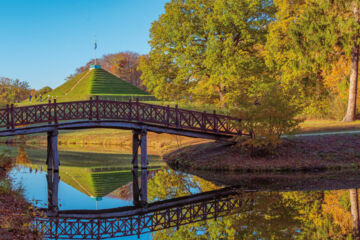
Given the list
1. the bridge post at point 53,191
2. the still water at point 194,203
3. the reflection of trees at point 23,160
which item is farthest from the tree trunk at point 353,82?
the reflection of trees at point 23,160

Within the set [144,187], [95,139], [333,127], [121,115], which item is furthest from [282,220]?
[95,139]

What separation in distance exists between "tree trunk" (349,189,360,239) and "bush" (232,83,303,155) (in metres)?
7.40

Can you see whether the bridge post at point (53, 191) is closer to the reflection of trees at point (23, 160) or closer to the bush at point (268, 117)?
the reflection of trees at point (23, 160)

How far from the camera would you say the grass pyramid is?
72.3 meters

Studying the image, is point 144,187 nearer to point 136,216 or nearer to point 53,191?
point 53,191

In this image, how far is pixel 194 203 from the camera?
16.2 m

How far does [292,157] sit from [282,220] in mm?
12286

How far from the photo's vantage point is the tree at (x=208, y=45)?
37656mm

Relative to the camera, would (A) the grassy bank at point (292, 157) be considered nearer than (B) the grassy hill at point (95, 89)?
Yes

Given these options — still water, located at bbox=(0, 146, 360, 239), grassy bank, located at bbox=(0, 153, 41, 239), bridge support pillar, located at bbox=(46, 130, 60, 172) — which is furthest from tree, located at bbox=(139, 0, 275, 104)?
grassy bank, located at bbox=(0, 153, 41, 239)

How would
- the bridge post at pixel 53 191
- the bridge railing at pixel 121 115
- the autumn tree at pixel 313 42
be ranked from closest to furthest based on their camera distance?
the bridge post at pixel 53 191
the bridge railing at pixel 121 115
the autumn tree at pixel 313 42

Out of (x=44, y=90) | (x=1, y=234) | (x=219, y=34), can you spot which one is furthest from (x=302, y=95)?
(x=44, y=90)

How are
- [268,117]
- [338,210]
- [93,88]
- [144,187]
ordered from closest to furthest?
[338,210] < [144,187] < [268,117] < [93,88]

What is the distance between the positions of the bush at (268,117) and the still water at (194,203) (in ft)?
8.58
